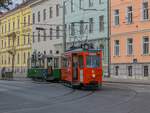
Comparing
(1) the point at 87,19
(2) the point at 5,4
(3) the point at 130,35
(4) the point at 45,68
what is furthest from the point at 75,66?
(1) the point at 87,19

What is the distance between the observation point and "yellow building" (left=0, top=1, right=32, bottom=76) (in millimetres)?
90000

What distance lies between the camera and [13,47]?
316 feet

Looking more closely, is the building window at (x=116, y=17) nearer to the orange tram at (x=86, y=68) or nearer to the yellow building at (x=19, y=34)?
the orange tram at (x=86, y=68)

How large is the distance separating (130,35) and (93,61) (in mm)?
20982

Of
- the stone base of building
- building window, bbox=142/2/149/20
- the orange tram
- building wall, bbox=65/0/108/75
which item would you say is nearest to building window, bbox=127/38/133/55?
the stone base of building

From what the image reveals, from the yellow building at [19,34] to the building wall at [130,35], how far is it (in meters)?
28.8

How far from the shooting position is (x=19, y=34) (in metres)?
94.3

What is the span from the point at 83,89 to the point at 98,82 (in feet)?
5.55

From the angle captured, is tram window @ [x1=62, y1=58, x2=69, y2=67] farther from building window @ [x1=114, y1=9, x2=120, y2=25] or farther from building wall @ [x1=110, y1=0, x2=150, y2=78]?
building window @ [x1=114, y1=9, x2=120, y2=25]

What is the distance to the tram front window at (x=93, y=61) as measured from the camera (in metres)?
34.1

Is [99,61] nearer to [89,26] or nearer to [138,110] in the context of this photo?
Answer: [138,110]

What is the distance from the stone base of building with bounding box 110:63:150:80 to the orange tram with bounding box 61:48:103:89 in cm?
1632

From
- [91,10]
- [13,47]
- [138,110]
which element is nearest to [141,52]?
[91,10]

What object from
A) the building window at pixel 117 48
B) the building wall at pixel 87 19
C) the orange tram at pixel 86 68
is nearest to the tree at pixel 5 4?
the orange tram at pixel 86 68
